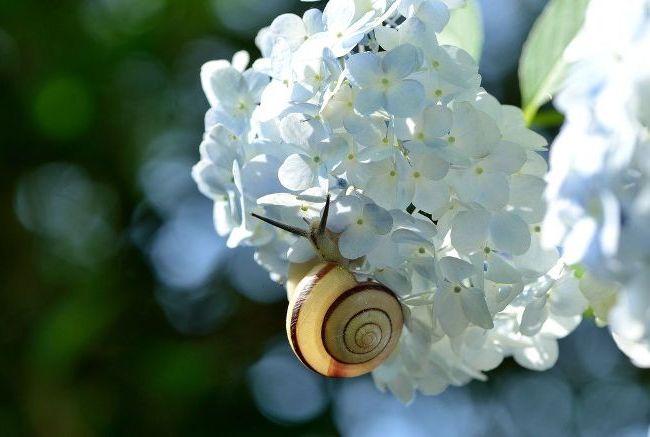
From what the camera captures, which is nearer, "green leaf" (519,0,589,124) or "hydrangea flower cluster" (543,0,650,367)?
"hydrangea flower cluster" (543,0,650,367)

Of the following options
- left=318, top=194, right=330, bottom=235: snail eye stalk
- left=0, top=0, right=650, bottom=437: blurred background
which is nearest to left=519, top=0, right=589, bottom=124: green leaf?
left=318, top=194, right=330, bottom=235: snail eye stalk

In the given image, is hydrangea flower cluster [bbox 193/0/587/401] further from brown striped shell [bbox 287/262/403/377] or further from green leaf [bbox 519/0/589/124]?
green leaf [bbox 519/0/589/124]

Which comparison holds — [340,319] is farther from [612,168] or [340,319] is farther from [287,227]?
[612,168]

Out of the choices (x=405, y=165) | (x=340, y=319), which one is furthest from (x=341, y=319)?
(x=405, y=165)

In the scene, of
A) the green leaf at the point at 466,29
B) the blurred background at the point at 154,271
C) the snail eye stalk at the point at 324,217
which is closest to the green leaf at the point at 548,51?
the green leaf at the point at 466,29

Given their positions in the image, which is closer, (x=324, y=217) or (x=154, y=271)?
(x=324, y=217)

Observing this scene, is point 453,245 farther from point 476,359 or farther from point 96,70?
point 96,70
